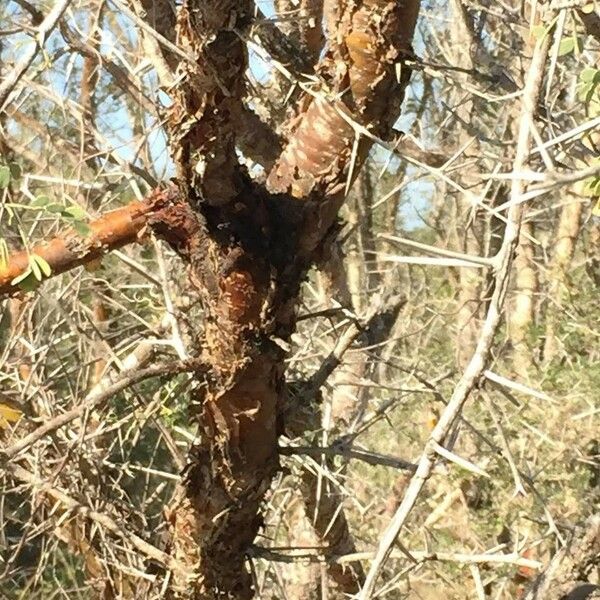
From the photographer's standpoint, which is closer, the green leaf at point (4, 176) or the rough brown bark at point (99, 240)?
the green leaf at point (4, 176)

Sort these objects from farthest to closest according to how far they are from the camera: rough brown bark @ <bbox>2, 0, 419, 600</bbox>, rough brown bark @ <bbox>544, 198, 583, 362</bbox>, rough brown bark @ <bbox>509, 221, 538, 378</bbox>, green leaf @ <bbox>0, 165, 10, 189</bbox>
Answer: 1. rough brown bark @ <bbox>509, 221, 538, 378</bbox>
2. rough brown bark @ <bbox>544, 198, 583, 362</bbox>
3. rough brown bark @ <bbox>2, 0, 419, 600</bbox>
4. green leaf @ <bbox>0, 165, 10, 189</bbox>

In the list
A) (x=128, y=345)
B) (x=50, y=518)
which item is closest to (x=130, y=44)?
(x=128, y=345)

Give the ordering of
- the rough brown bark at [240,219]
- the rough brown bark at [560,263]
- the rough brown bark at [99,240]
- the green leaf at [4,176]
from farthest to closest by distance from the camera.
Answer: the rough brown bark at [560,263] < the rough brown bark at [99,240] < the rough brown bark at [240,219] < the green leaf at [4,176]

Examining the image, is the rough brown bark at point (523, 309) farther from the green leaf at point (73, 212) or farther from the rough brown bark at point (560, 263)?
the green leaf at point (73, 212)

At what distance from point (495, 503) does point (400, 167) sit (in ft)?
6.42

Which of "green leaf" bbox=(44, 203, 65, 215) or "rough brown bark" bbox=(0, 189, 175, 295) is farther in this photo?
"rough brown bark" bbox=(0, 189, 175, 295)

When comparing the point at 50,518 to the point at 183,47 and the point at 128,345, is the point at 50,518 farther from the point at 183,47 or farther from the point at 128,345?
the point at 183,47

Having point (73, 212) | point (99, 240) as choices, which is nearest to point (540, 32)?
point (73, 212)

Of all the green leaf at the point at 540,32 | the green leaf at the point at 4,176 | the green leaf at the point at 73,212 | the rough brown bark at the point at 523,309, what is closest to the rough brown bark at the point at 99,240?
the green leaf at the point at 73,212

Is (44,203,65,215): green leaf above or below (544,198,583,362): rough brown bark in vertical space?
above

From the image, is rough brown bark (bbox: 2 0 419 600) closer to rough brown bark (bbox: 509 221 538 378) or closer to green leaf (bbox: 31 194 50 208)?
green leaf (bbox: 31 194 50 208)

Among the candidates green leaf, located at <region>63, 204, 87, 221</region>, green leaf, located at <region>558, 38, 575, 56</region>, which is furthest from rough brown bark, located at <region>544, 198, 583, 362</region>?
green leaf, located at <region>63, 204, 87, 221</region>

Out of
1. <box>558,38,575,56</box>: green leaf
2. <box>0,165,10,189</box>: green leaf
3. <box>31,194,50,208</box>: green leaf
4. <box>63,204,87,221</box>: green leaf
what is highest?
<box>558,38,575,56</box>: green leaf

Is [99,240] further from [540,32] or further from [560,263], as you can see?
[560,263]
